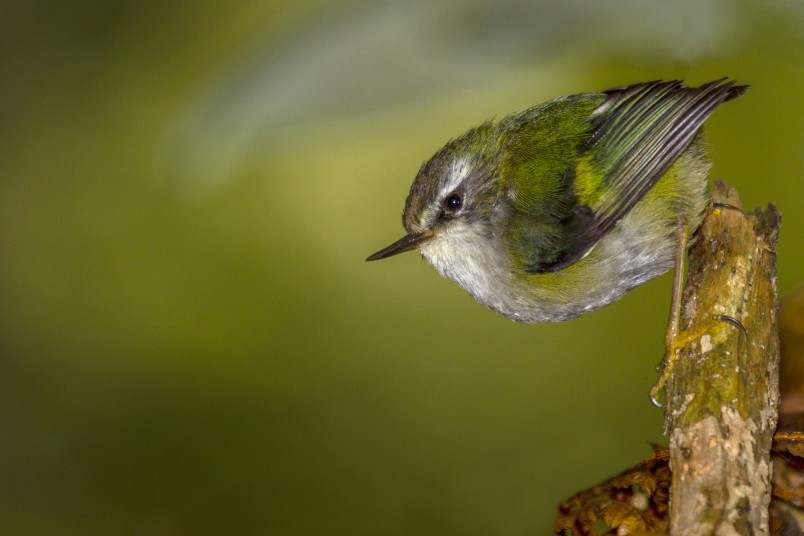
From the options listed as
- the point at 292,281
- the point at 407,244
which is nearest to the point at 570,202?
the point at 407,244

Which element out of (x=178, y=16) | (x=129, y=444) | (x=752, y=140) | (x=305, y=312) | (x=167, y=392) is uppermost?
(x=178, y=16)

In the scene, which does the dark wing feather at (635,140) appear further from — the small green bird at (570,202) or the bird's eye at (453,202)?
the bird's eye at (453,202)

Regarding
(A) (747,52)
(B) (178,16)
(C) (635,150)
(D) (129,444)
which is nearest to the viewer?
(C) (635,150)

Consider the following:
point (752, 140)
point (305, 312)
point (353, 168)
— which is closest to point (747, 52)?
point (752, 140)

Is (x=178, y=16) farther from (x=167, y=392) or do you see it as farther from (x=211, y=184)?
(x=167, y=392)

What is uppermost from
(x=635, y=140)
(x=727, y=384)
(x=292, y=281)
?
(x=635, y=140)

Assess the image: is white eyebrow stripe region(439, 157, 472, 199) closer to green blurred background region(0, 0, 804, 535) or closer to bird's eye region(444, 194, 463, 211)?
bird's eye region(444, 194, 463, 211)

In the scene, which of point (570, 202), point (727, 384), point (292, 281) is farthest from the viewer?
point (292, 281)

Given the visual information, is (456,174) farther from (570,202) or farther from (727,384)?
(727,384)

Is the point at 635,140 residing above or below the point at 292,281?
above
